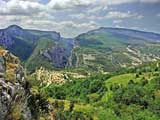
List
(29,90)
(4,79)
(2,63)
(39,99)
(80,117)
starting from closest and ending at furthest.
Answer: (4,79), (2,63), (29,90), (39,99), (80,117)

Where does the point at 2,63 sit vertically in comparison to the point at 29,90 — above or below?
above

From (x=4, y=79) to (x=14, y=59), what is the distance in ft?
32.9

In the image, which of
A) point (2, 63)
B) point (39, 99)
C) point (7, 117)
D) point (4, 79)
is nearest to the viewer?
point (7, 117)

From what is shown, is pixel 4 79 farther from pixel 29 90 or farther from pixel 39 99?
pixel 39 99

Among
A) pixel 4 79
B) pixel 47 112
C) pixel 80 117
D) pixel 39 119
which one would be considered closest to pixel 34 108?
pixel 39 119

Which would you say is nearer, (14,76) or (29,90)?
(14,76)

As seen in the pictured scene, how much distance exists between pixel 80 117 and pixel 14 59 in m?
145

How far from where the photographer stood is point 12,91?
138 ft

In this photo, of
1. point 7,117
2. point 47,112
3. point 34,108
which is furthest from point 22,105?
point 47,112

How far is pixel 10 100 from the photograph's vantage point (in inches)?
1606

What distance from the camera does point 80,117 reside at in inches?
7643

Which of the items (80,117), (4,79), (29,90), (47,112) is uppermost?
(4,79)

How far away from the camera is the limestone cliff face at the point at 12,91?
39719 millimetres

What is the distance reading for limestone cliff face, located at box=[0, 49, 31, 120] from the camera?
130 ft
